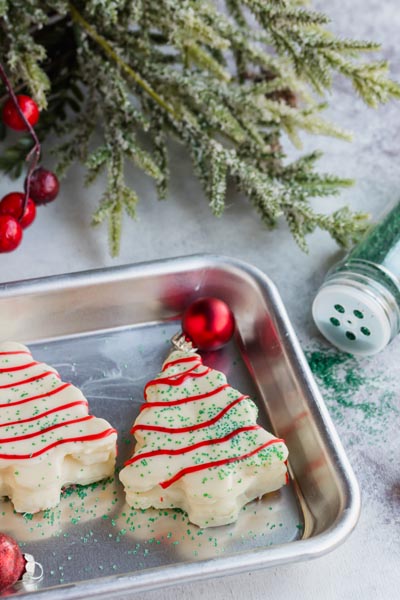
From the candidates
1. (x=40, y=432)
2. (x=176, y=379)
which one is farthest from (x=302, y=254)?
(x=40, y=432)

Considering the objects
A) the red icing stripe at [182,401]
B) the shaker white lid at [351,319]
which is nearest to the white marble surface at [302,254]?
the shaker white lid at [351,319]

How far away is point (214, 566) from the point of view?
1069mm

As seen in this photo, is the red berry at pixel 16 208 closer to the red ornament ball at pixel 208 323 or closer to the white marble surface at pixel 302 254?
the white marble surface at pixel 302 254

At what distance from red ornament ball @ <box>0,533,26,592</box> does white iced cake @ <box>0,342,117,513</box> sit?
3.7 inches

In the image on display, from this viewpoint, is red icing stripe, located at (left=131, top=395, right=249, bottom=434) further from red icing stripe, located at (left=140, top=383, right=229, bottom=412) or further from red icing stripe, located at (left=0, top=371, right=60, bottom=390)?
red icing stripe, located at (left=0, top=371, right=60, bottom=390)

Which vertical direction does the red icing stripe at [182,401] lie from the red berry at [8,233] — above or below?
above

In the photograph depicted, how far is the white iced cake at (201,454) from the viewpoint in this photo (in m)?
1.20

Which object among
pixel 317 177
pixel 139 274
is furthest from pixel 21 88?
pixel 317 177

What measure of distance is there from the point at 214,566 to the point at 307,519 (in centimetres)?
24

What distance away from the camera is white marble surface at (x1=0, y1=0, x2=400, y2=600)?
121 cm

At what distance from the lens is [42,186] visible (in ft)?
5.21

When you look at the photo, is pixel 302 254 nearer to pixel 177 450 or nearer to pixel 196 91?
pixel 196 91

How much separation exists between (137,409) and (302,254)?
0.54 meters

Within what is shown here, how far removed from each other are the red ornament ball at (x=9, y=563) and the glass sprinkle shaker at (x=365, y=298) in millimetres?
697
